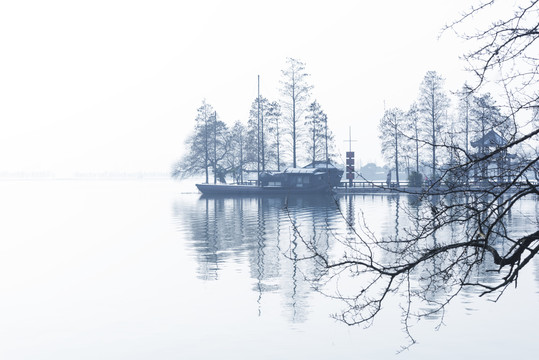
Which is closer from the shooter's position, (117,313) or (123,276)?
(117,313)

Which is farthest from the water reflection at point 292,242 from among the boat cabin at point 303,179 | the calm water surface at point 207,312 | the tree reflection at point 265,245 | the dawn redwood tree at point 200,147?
the dawn redwood tree at point 200,147

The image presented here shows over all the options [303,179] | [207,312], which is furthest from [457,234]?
[303,179]

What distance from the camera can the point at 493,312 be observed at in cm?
1348

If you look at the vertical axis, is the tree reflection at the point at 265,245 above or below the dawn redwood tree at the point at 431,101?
below

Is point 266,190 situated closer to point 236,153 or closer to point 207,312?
point 236,153

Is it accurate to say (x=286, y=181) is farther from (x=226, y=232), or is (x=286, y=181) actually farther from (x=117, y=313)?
(x=117, y=313)

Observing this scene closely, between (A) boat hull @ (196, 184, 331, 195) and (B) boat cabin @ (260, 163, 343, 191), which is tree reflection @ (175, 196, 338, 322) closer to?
(B) boat cabin @ (260, 163, 343, 191)

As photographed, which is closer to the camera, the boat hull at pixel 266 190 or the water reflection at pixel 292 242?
the water reflection at pixel 292 242

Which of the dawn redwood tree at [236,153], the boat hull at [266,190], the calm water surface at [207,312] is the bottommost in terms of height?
the calm water surface at [207,312]

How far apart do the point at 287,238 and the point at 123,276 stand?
9631mm

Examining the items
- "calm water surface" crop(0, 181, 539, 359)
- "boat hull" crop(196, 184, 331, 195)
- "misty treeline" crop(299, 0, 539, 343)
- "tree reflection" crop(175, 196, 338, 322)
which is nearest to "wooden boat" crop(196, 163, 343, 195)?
"boat hull" crop(196, 184, 331, 195)

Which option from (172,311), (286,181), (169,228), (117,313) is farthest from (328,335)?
(286,181)

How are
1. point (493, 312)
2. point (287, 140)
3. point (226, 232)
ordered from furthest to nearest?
1. point (287, 140)
2. point (226, 232)
3. point (493, 312)

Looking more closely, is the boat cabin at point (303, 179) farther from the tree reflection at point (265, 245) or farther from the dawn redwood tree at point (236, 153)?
the tree reflection at point (265, 245)
